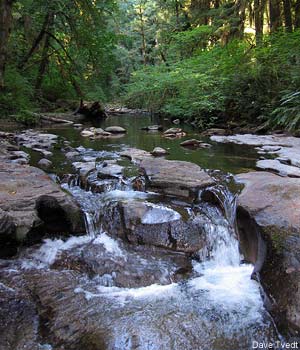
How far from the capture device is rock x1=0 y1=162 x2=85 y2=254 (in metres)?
3.56

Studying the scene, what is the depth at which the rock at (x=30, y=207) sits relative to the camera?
3562mm

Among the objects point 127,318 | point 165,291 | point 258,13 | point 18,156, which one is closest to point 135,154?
point 18,156

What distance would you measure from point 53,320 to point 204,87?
1120 cm

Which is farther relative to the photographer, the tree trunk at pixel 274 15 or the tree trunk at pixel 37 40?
the tree trunk at pixel 37 40

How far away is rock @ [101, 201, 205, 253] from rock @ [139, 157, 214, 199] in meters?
0.48

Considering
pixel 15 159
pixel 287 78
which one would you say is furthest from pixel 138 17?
pixel 15 159

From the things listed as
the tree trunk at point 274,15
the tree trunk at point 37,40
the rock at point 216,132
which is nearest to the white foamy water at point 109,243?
the rock at point 216,132

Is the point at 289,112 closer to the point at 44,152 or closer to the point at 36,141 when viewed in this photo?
the point at 44,152

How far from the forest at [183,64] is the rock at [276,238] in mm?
5156

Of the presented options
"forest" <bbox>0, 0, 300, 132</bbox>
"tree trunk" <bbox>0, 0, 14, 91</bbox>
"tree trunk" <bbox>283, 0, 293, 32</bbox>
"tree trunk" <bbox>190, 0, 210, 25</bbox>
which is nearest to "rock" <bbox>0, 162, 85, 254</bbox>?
"tree trunk" <bbox>0, 0, 14, 91</bbox>

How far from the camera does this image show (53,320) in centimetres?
270

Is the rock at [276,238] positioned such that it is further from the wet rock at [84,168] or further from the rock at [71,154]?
the rock at [71,154]

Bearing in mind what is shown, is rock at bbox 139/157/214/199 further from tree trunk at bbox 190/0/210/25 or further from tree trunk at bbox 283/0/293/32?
tree trunk at bbox 190/0/210/25

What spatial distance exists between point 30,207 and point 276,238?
253cm
